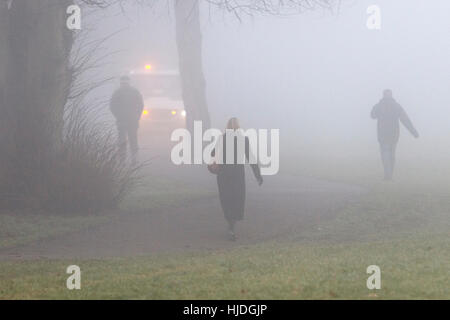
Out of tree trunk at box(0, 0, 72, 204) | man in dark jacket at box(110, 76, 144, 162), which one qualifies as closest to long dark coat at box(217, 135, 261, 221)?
tree trunk at box(0, 0, 72, 204)

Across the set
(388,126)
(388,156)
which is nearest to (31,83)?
(388,126)

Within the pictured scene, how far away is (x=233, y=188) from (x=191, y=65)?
42.3 ft

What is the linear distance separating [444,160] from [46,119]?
1680cm

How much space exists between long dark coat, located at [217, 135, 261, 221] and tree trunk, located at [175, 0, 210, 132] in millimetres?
12193

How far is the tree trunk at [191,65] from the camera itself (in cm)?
2709

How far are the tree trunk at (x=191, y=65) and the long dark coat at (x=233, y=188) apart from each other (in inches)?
480

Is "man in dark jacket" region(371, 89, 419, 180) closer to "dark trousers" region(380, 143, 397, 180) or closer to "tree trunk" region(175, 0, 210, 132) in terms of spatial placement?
"dark trousers" region(380, 143, 397, 180)

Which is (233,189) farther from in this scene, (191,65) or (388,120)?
(191,65)

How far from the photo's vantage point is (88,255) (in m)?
12.8

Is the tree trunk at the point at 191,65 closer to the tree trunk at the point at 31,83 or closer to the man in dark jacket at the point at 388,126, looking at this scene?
the man in dark jacket at the point at 388,126

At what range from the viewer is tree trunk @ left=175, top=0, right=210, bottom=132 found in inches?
1067

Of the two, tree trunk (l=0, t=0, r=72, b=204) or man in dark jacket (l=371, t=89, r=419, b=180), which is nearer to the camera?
tree trunk (l=0, t=0, r=72, b=204)
